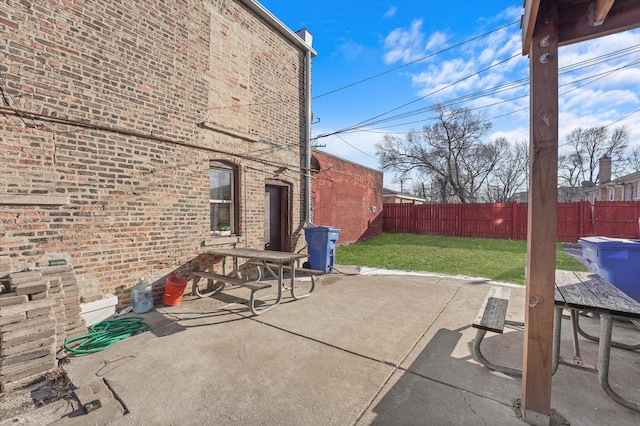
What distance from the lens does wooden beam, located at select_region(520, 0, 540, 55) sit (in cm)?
198

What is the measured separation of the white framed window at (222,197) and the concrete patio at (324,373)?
214 centimetres

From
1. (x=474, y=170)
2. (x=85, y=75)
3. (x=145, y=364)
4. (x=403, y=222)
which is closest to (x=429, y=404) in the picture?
(x=145, y=364)

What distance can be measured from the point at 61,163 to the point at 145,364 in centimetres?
294

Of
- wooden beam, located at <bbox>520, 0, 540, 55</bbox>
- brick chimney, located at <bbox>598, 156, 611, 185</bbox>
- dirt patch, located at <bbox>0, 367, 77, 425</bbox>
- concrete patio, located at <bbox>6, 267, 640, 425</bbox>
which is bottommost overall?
dirt patch, located at <bbox>0, 367, 77, 425</bbox>

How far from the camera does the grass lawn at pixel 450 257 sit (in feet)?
25.3

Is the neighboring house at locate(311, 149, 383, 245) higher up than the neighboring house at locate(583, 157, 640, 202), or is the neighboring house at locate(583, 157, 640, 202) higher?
the neighboring house at locate(583, 157, 640, 202)

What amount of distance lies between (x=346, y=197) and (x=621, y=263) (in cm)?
887

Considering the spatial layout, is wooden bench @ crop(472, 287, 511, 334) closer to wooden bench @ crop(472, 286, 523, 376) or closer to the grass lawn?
wooden bench @ crop(472, 286, 523, 376)

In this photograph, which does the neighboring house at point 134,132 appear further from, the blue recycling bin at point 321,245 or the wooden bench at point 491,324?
the wooden bench at point 491,324

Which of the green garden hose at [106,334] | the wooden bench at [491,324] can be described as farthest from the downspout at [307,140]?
the wooden bench at [491,324]

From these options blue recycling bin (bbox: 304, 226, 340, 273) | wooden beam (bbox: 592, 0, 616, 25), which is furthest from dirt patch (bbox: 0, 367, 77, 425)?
blue recycling bin (bbox: 304, 226, 340, 273)

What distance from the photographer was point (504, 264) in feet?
27.7

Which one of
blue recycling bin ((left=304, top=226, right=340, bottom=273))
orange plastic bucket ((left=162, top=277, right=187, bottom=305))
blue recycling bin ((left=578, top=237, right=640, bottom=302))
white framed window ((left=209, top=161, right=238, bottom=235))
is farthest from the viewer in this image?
blue recycling bin ((left=304, top=226, right=340, bottom=273))

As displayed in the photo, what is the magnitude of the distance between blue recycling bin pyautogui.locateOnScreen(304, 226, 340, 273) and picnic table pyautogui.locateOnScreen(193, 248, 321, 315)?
1092 millimetres
